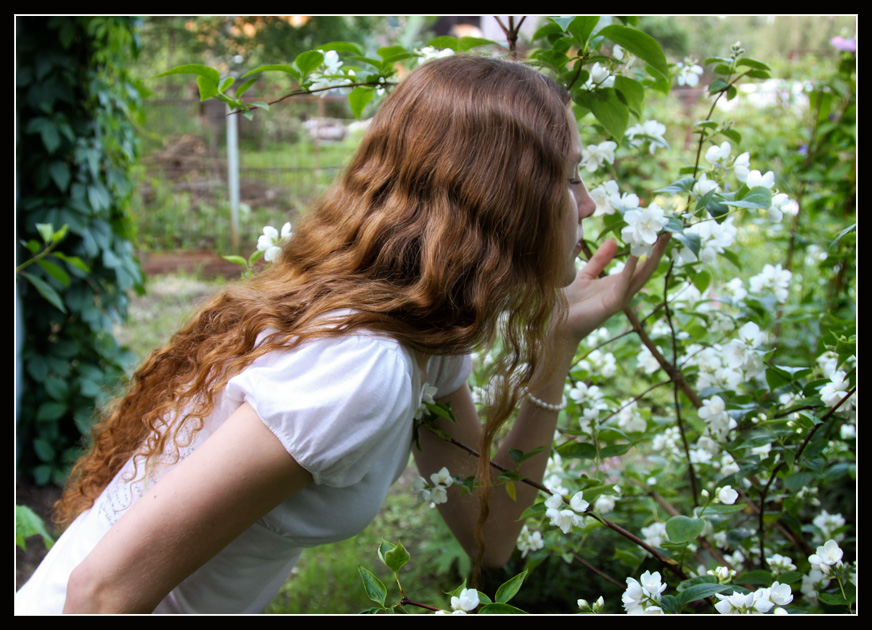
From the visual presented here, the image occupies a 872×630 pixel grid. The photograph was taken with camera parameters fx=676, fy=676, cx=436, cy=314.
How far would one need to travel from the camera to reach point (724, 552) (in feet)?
5.00

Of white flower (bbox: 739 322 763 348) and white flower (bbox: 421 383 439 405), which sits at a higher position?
white flower (bbox: 739 322 763 348)

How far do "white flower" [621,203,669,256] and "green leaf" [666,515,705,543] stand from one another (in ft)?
1.26

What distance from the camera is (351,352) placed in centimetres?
86

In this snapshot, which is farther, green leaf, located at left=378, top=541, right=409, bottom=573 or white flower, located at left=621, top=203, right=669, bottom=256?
white flower, located at left=621, top=203, right=669, bottom=256

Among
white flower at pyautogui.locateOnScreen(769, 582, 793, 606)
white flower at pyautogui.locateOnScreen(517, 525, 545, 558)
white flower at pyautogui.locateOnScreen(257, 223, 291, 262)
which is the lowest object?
white flower at pyautogui.locateOnScreen(517, 525, 545, 558)

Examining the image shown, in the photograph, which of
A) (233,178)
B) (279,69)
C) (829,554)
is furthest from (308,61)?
(233,178)

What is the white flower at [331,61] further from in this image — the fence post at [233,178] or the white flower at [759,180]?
the fence post at [233,178]

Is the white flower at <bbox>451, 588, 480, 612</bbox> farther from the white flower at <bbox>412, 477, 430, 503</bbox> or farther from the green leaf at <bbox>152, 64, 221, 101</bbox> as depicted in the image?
Answer: the green leaf at <bbox>152, 64, 221, 101</bbox>

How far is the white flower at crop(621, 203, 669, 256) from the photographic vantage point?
967mm

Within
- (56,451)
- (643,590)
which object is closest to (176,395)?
(643,590)

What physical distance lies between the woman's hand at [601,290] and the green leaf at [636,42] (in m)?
0.27

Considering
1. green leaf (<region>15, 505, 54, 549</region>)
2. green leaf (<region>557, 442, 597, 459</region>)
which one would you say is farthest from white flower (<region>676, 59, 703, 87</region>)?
green leaf (<region>15, 505, 54, 549</region>)

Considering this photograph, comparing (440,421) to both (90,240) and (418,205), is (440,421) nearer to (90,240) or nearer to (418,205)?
(418,205)

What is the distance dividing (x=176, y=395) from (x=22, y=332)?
1791 millimetres
